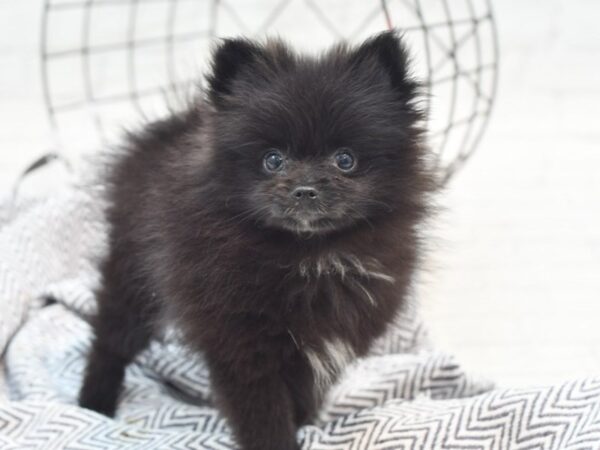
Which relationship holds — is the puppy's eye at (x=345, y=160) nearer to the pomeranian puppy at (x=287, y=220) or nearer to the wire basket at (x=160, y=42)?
the pomeranian puppy at (x=287, y=220)

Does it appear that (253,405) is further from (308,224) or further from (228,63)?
(228,63)

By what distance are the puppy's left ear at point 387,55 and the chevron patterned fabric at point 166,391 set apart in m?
0.74

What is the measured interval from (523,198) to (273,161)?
2.11 meters

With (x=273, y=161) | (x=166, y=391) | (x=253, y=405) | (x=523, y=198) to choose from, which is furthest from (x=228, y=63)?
(x=523, y=198)

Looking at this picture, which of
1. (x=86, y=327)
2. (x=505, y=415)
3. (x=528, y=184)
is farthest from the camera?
(x=528, y=184)

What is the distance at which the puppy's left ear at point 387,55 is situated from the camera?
69.4 inches

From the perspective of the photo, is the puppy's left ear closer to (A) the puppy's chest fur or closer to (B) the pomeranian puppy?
(B) the pomeranian puppy

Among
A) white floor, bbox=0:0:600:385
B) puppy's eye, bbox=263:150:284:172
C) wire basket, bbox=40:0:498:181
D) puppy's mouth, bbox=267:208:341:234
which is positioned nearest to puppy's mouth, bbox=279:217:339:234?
puppy's mouth, bbox=267:208:341:234

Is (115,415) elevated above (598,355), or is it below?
below

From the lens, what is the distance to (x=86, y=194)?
9.55 feet

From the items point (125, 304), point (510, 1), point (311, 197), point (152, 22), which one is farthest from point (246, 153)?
point (510, 1)

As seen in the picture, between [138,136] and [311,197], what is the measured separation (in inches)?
31.3

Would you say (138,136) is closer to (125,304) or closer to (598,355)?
(125,304)

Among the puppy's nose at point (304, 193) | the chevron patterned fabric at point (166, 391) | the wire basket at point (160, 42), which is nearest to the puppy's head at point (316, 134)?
the puppy's nose at point (304, 193)
